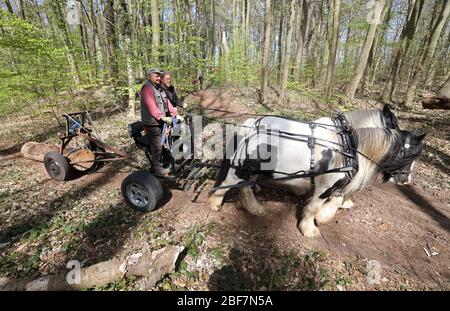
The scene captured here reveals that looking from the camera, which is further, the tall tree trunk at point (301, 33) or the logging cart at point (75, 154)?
the tall tree trunk at point (301, 33)

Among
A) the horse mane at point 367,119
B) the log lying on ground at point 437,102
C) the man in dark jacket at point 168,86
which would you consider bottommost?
the log lying on ground at point 437,102

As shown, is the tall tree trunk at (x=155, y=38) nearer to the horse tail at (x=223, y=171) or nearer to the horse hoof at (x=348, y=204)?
the horse tail at (x=223, y=171)

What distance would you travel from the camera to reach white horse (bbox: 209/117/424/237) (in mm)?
3449

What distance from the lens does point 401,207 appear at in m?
4.53

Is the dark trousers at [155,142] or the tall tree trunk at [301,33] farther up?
the tall tree trunk at [301,33]

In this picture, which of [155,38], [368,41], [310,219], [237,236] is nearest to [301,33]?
[368,41]

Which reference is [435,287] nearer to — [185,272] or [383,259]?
[383,259]

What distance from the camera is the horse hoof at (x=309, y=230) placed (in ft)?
12.4

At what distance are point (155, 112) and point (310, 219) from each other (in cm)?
302

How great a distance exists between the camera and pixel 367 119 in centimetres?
380

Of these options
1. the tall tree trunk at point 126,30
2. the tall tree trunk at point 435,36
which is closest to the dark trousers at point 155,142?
the tall tree trunk at point 126,30

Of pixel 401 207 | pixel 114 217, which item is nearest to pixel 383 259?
pixel 401 207

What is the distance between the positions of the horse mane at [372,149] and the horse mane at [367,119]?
0.70ft

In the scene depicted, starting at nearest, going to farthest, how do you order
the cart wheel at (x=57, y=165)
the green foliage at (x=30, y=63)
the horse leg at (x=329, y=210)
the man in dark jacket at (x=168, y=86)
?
the horse leg at (x=329, y=210), the man in dark jacket at (x=168, y=86), the cart wheel at (x=57, y=165), the green foliage at (x=30, y=63)
